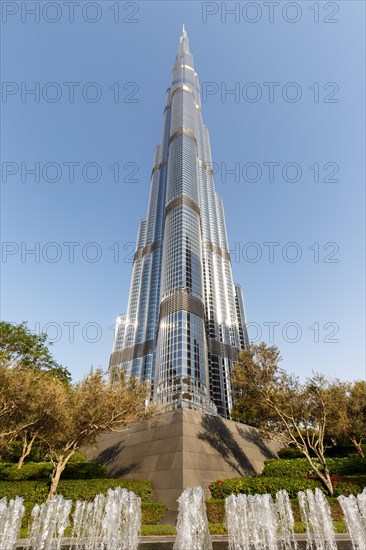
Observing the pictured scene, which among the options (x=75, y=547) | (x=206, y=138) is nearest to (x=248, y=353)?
(x=75, y=547)

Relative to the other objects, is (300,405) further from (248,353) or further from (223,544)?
(223,544)

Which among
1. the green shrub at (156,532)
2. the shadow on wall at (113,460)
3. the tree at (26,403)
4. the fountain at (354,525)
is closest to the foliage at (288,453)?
the shadow on wall at (113,460)

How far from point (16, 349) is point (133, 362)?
97.7 meters

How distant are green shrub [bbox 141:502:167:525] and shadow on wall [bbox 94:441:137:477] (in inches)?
243

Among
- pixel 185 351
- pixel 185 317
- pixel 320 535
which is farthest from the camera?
pixel 185 317

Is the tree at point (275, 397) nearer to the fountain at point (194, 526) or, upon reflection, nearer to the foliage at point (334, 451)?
the fountain at point (194, 526)

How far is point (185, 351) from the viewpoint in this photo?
85.9 metres

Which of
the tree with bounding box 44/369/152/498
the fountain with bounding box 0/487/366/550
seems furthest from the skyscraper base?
the fountain with bounding box 0/487/366/550

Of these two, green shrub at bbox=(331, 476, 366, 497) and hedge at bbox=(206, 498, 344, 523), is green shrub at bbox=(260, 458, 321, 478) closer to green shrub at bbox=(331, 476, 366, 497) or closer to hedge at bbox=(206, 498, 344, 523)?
green shrub at bbox=(331, 476, 366, 497)

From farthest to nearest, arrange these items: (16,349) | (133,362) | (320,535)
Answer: (133,362) < (16,349) < (320,535)

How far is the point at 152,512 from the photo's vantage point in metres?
16.6

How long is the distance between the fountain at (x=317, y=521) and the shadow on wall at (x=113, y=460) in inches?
495

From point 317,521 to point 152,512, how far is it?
8.46 m

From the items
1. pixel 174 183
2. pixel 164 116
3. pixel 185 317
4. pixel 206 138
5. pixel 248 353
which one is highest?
pixel 164 116
